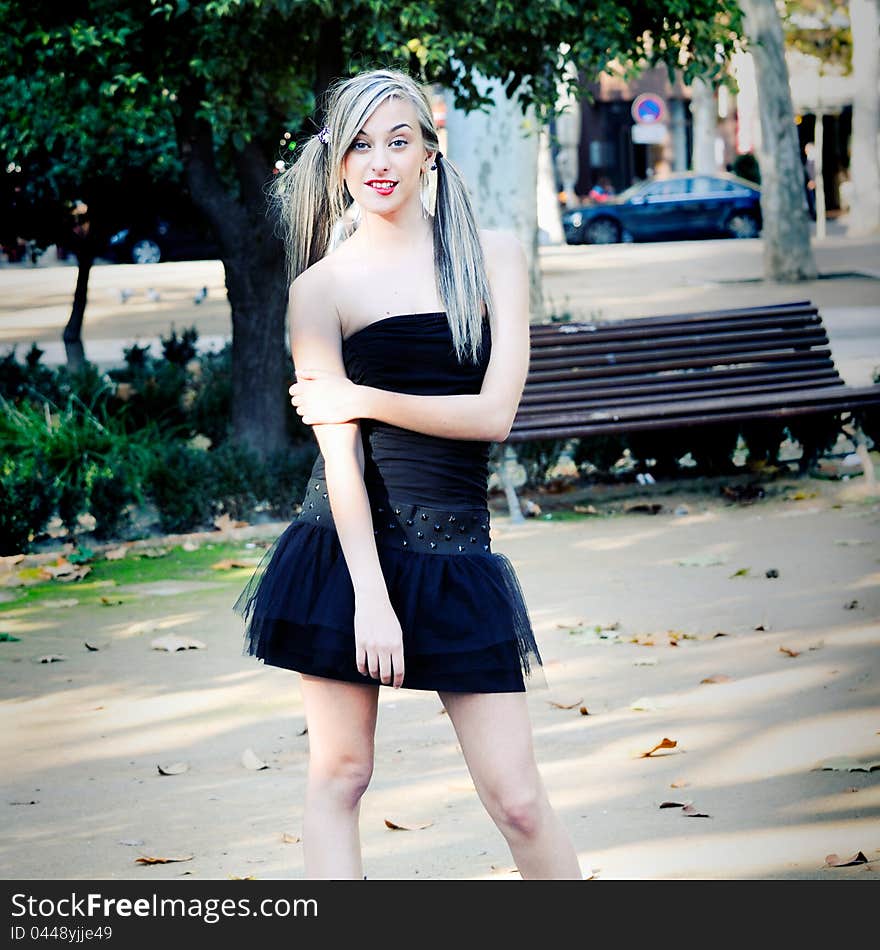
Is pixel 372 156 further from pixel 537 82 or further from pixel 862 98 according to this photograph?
pixel 862 98

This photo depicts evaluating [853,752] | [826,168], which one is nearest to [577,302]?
[853,752]

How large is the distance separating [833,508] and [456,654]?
607cm

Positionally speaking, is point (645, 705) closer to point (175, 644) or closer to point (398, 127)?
point (175, 644)

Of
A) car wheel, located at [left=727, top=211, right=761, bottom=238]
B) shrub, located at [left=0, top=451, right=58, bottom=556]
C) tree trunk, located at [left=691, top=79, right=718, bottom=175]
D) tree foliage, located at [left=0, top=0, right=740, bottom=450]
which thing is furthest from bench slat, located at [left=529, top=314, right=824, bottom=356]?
tree trunk, located at [left=691, top=79, right=718, bottom=175]

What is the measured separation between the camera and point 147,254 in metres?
30.1

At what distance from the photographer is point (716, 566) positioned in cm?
745

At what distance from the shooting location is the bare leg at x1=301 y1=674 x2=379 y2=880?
3010 millimetres

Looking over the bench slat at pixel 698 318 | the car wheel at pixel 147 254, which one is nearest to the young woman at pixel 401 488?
the bench slat at pixel 698 318

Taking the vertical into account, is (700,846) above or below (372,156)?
below

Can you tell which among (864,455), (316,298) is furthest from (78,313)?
(316,298)

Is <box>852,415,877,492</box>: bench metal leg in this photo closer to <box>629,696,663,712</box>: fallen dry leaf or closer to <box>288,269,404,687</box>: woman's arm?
<box>629,696,663,712</box>: fallen dry leaf

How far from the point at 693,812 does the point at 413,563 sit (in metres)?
1.66

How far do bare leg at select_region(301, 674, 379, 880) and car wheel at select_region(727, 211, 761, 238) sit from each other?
34.3 metres
